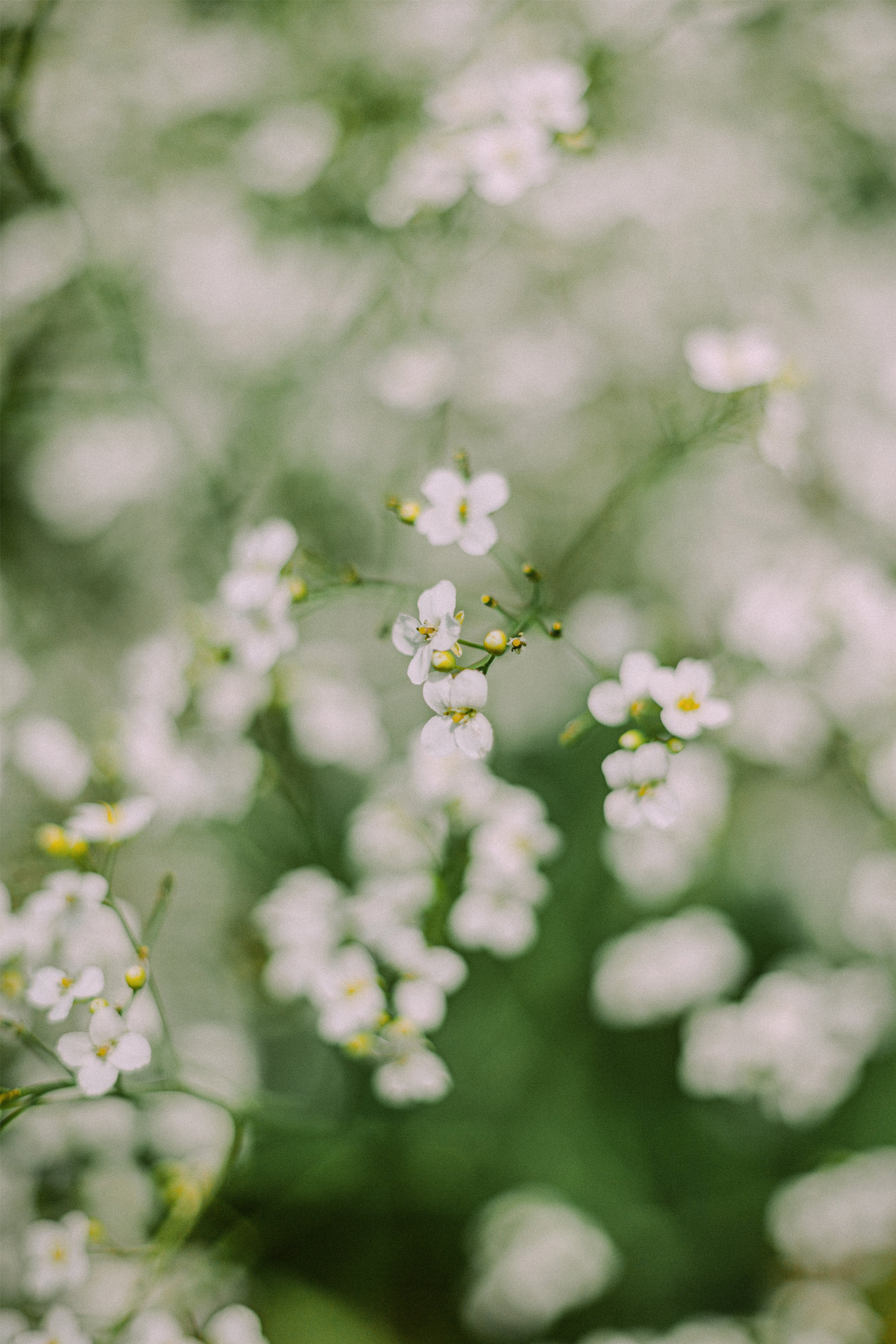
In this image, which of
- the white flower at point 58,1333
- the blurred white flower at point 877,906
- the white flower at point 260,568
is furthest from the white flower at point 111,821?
the blurred white flower at point 877,906

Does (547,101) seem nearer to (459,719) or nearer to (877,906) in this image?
(459,719)

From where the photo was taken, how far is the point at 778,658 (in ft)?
4.09

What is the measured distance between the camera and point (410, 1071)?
1024 millimetres

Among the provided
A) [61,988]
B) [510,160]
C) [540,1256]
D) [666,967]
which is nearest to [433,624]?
[61,988]

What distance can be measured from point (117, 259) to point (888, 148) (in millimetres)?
2119

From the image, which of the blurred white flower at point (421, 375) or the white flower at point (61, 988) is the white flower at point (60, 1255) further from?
the blurred white flower at point (421, 375)

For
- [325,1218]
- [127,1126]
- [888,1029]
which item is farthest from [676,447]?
[325,1218]

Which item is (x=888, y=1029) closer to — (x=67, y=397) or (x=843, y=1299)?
(x=843, y=1299)

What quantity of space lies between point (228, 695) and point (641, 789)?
577 millimetres

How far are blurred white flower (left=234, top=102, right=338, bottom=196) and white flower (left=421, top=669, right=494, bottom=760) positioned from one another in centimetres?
144

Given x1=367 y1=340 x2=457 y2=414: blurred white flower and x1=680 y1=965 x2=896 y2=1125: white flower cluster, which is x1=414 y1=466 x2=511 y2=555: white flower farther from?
x1=680 y1=965 x2=896 y2=1125: white flower cluster

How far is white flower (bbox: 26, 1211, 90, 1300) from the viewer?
0.96 metres

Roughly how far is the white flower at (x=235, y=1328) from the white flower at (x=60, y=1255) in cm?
17

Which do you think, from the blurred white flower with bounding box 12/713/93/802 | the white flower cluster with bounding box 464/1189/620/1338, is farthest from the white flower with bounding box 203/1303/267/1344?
the white flower cluster with bounding box 464/1189/620/1338
